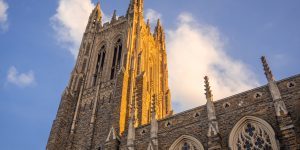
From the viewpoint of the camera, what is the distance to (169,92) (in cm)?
4125

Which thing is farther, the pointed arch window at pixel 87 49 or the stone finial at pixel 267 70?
the pointed arch window at pixel 87 49

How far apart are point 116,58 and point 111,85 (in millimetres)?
4726

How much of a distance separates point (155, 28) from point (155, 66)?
8.71 metres

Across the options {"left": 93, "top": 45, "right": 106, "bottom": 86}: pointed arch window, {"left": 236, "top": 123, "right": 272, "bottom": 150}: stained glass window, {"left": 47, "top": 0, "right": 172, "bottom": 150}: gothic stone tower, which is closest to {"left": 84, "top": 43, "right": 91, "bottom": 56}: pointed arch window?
{"left": 47, "top": 0, "right": 172, "bottom": 150}: gothic stone tower

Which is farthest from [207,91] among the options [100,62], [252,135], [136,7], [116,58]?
[136,7]

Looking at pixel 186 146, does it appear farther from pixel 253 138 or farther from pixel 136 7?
pixel 136 7

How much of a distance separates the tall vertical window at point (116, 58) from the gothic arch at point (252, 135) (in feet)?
52.4

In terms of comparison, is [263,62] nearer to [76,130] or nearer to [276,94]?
[276,94]

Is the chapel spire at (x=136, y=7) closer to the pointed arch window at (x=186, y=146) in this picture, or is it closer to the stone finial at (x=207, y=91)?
the stone finial at (x=207, y=91)

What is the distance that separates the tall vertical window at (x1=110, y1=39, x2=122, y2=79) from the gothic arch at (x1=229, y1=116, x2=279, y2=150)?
15958 millimetres

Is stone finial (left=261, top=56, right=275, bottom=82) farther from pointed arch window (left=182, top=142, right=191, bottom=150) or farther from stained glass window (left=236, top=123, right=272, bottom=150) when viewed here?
pointed arch window (left=182, top=142, right=191, bottom=150)

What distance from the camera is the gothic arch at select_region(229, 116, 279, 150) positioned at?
65.1 feet

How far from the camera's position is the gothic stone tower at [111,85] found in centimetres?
2919

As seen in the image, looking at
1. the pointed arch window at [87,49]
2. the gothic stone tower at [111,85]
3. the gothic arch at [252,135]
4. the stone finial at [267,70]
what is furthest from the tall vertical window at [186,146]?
the pointed arch window at [87,49]
